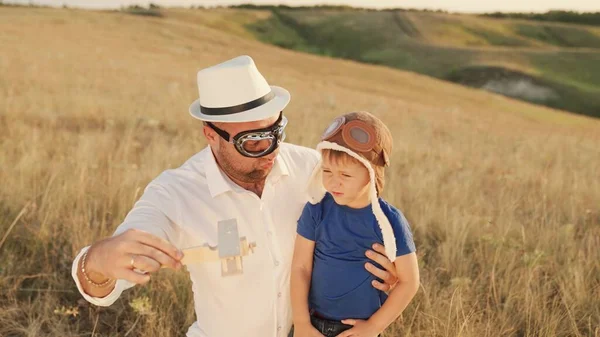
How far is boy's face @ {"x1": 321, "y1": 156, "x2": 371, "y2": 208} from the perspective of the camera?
265 cm

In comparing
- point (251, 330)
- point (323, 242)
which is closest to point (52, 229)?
point (251, 330)

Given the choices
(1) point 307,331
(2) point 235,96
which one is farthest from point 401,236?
(2) point 235,96

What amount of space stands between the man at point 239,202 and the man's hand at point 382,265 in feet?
1.75

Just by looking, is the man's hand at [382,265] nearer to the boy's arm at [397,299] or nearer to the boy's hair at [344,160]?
the boy's arm at [397,299]

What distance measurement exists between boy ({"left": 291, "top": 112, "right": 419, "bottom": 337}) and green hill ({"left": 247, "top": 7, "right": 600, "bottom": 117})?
50.1m

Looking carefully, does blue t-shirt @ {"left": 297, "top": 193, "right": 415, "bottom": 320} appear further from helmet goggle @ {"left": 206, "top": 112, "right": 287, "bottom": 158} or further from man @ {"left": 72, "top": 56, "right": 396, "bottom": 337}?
helmet goggle @ {"left": 206, "top": 112, "right": 287, "bottom": 158}

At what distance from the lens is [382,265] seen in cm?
270

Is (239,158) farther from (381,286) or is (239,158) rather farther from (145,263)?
(145,263)

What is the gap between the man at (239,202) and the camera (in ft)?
9.80

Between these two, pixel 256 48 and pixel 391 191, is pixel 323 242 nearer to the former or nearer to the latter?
pixel 391 191

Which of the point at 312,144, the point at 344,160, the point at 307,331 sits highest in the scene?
the point at 344,160

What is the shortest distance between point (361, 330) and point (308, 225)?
528 mm

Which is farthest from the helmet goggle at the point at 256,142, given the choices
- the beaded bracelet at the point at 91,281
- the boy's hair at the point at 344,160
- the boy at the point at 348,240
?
the beaded bracelet at the point at 91,281

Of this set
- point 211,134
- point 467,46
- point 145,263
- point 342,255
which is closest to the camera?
point 145,263
